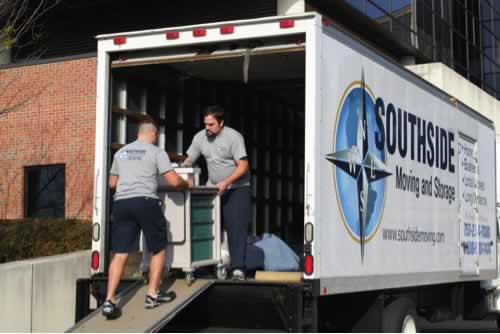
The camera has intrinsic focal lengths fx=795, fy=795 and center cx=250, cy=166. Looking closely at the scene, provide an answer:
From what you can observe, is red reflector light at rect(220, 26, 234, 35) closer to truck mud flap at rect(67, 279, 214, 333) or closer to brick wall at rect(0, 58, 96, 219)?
truck mud flap at rect(67, 279, 214, 333)

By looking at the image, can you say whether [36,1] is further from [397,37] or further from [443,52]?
[443,52]

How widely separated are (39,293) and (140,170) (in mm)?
4175

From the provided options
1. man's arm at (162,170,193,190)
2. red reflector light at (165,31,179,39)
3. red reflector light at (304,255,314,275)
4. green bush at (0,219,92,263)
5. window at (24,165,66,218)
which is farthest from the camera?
window at (24,165,66,218)

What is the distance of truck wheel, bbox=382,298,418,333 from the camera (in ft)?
26.2

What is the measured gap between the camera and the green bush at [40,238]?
12125 mm

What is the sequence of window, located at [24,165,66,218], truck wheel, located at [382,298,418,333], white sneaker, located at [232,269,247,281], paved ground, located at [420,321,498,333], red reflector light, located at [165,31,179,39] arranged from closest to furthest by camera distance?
white sneaker, located at [232,269,247,281], red reflector light, located at [165,31,179,39], truck wheel, located at [382,298,418,333], paved ground, located at [420,321,498,333], window, located at [24,165,66,218]

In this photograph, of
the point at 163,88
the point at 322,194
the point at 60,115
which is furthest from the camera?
the point at 60,115

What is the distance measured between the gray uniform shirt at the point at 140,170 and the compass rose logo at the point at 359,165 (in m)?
1.55

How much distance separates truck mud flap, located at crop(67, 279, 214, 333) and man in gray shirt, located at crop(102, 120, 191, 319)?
3.8 inches

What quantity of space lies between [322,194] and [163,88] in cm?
296

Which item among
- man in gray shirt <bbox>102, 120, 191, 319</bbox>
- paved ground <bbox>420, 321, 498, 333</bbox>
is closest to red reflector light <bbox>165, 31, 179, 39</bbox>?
man in gray shirt <bbox>102, 120, 191, 319</bbox>

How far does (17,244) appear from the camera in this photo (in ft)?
39.9

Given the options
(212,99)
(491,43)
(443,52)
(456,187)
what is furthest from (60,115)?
(491,43)

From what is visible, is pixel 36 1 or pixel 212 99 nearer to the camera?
pixel 212 99
